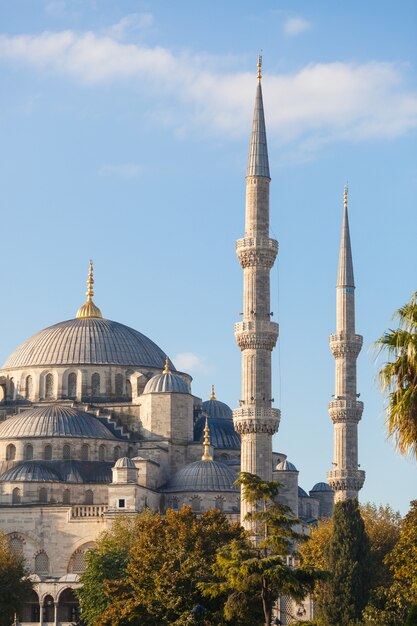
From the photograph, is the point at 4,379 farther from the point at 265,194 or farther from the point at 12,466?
the point at 265,194

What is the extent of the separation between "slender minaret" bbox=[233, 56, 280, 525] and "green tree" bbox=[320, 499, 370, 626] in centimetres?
391

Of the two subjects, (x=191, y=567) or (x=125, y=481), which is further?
(x=125, y=481)

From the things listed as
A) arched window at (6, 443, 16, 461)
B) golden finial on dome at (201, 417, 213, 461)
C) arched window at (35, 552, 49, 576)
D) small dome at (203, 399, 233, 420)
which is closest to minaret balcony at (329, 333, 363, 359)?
golden finial on dome at (201, 417, 213, 461)

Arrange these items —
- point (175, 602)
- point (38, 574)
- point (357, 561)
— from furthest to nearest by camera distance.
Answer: point (38, 574), point (357, 561), point (175, 602)

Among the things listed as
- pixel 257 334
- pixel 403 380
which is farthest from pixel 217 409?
pixel 403 380

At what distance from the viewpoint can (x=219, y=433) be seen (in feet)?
242

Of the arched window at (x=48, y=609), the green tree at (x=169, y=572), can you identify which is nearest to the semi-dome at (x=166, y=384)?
the arched window at (x=48, y=609)

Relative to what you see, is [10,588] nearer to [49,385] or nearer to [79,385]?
[79,385]

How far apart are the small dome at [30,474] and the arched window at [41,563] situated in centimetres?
317

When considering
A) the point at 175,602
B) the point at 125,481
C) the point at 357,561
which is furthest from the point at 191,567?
the point at 125,481

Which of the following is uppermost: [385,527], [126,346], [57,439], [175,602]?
[126,346]

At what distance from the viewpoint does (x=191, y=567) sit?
42.4m

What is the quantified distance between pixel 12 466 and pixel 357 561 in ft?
68.6

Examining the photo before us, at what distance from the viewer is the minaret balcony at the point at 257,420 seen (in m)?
56.8
